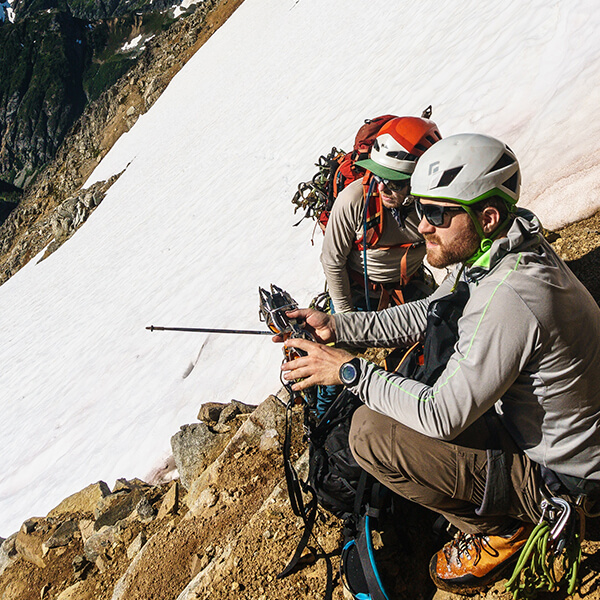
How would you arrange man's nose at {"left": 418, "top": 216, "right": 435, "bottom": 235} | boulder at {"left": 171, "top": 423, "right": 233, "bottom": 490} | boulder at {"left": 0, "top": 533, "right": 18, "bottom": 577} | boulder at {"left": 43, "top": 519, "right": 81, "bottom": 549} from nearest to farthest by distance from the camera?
man's nose at {"left": 418, "top": 216, "right": 435, "bottom": 235} < boulder at {"left": 171, "top": 423, "right": 233, "bottom": 490} < boulder at {"left": 43, "top": 519, "right": 81, "bottom": 549} < boulder at {"left": 0, "top": 533, "right": 18, "bottom": 577}

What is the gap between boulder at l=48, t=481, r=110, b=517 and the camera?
523 cm

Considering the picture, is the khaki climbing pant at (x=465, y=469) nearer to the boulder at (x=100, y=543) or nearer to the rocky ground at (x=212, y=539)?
the rocky ground at (x=212, y=539)

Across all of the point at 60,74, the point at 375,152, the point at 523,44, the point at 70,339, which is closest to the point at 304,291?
the point at 375,152

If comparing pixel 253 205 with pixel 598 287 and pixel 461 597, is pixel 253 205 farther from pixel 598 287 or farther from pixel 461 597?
pixel 461 597

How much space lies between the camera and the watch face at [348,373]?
2176mm

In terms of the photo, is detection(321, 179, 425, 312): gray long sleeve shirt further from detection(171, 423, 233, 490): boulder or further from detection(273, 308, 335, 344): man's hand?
detection(171, 423, 233, 490): boulder

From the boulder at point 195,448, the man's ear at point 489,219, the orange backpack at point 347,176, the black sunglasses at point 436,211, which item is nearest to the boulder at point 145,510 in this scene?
the boulder at point 195,448

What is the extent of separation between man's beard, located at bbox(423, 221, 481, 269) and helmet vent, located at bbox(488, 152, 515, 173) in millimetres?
238

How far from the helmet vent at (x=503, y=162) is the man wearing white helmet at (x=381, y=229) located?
3.90 ft

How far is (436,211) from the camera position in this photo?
2.12m

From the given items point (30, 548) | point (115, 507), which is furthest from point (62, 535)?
point (115, 507)

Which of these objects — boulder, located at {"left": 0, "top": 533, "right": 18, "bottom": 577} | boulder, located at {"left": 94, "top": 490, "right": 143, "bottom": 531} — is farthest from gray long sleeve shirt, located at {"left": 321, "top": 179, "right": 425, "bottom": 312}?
boulder, located at {"left": 0, "top": 533, "right": 18, "bottom": 577}

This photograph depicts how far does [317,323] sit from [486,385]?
126 cm

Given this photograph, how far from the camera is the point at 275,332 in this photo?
3.03 meters
